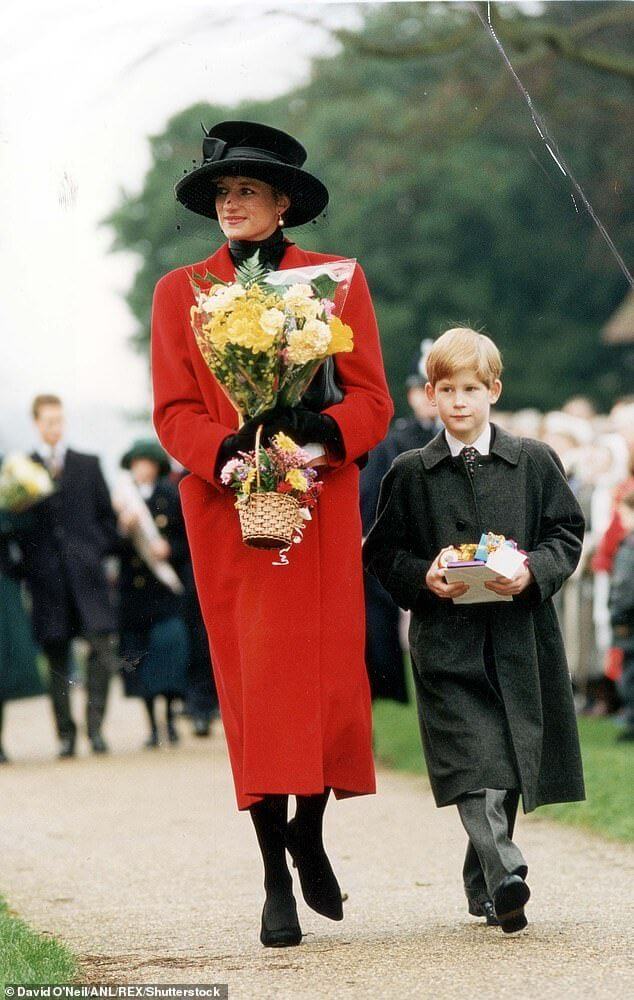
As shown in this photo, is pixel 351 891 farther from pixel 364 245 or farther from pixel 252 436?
pixel 364 245

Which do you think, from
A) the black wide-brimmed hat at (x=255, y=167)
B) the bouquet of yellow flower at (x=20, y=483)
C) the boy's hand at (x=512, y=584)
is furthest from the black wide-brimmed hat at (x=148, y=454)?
the boy's hand at (x=512, y=584)

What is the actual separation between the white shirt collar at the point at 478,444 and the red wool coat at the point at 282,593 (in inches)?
7.8

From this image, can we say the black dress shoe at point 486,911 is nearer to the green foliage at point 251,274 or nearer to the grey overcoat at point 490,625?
the grey overcoat at point 490,625

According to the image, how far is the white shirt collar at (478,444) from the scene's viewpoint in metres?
5.62

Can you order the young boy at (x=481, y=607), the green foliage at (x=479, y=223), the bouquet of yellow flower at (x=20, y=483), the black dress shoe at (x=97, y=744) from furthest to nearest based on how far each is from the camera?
the green foliage at (x=479, y=223) < the black dress shoe at (x=97, y=744) < the bouquet of yellow flower at (x=20, y=483) < the young boy at (x=481, y=607)

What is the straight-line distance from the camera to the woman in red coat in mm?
5371

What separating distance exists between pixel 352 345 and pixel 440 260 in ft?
98.7

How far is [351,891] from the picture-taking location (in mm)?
6449

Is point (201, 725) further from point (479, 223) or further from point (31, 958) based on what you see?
point (479, 223)

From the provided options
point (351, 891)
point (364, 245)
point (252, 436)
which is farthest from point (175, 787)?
point (364, 245)

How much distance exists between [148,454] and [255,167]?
24.4 feet

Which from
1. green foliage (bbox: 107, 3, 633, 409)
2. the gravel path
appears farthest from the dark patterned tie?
green foliage (bbox: 107, 3, 633, 409)

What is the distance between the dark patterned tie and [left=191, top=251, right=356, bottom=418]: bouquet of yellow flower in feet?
1.70

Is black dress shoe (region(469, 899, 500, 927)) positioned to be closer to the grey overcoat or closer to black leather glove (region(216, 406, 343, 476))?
the grey overcoat
